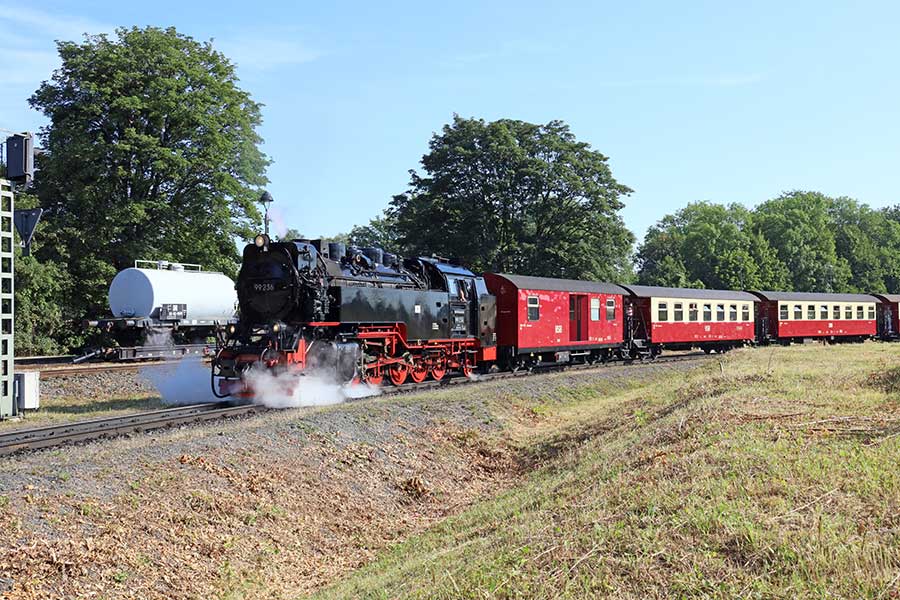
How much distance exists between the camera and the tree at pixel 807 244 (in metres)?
82.2

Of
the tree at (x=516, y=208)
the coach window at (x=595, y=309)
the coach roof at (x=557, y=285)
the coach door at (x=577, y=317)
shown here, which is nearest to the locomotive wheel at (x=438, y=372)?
the coach roof at (x=557, y=285)

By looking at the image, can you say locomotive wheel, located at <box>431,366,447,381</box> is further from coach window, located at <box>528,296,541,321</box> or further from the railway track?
coach window, located at <box>528,296,541,321</box>

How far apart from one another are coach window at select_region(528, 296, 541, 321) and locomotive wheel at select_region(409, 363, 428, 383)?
221 inches

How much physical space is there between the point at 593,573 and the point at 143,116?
3398cm

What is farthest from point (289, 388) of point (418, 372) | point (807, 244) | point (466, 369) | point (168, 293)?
point (807, 244)

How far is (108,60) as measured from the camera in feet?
110

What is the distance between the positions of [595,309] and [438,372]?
9420 mm

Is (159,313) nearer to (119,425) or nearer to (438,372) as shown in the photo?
(438,372)

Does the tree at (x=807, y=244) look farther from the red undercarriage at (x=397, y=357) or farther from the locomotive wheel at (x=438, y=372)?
the locomotive wheel at (x=438, y=372)

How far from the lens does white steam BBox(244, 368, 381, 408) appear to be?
1605 cm

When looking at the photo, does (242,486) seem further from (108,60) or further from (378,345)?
(108,60)

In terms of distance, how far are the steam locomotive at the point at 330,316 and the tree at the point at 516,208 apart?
24.2 m

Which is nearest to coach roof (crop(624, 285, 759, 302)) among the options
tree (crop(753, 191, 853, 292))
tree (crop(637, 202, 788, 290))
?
tree (crop(637, 202, 788, 290))

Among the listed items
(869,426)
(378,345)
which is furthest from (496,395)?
(869,426)
